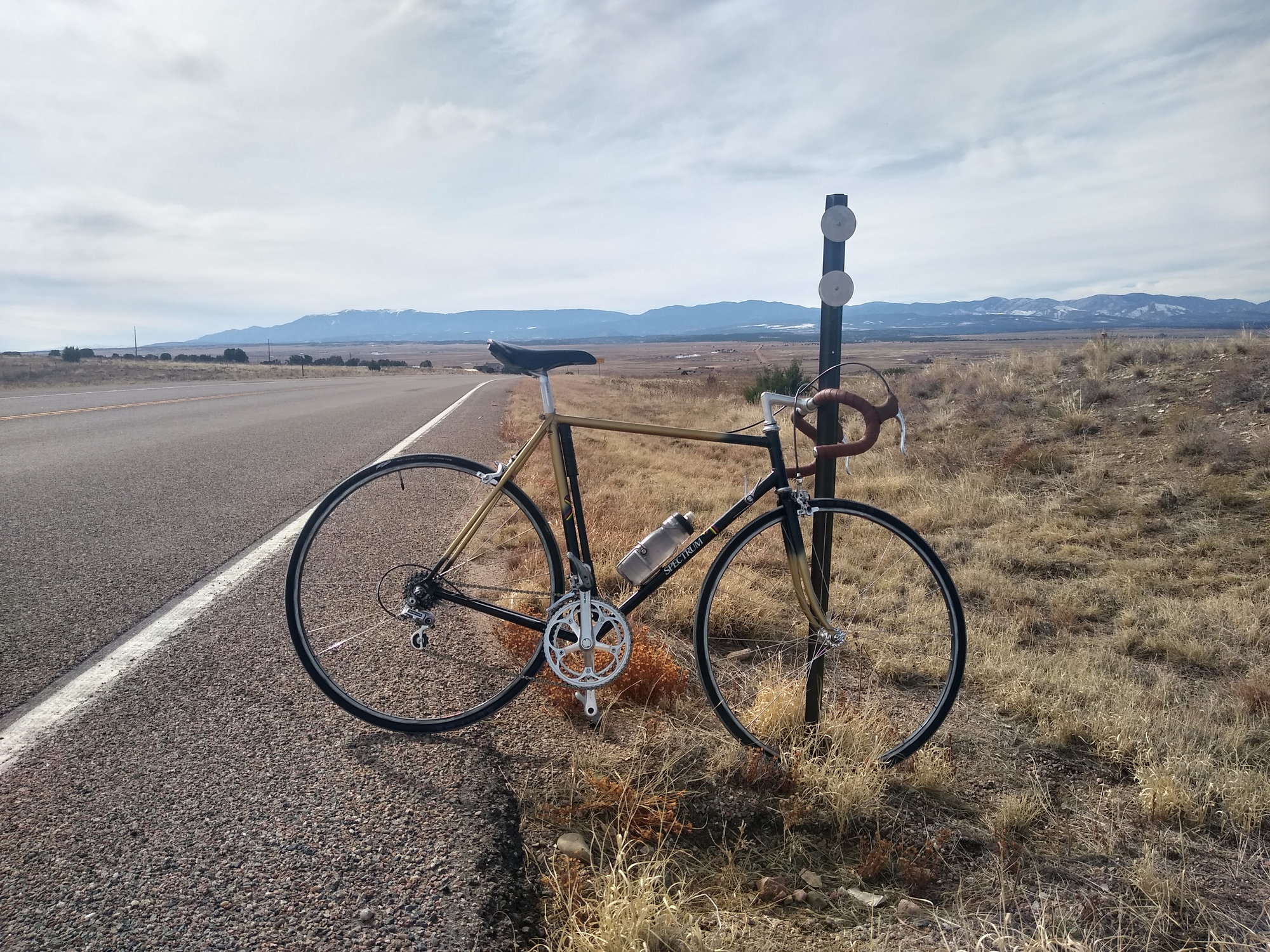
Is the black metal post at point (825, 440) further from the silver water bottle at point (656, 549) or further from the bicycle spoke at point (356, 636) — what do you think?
the bicycle spoke at point (356, 636)

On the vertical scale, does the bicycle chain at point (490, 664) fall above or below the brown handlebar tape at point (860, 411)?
below

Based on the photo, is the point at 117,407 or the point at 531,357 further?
the point at 117,407

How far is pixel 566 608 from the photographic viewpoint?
2920 millimetres

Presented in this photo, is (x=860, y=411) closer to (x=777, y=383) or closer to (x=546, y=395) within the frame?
(x=546, y=395)

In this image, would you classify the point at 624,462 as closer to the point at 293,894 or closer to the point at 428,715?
the point at 428,715

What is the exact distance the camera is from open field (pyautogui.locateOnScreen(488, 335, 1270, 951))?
6.91ft

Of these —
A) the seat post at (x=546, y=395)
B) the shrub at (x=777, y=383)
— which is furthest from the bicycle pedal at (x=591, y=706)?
the shrub at (x=777, y=383)

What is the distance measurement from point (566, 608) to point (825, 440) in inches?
47.1

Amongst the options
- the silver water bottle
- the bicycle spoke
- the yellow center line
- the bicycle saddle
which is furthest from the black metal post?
the yellow center line

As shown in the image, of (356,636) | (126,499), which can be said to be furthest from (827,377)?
(126,499)

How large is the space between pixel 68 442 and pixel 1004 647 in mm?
10654

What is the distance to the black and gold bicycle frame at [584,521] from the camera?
2.93 metres

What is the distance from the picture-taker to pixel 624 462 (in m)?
9.89

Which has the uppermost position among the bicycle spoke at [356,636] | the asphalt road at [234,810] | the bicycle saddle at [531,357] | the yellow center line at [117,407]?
the bicycle saddle at [531,357]
